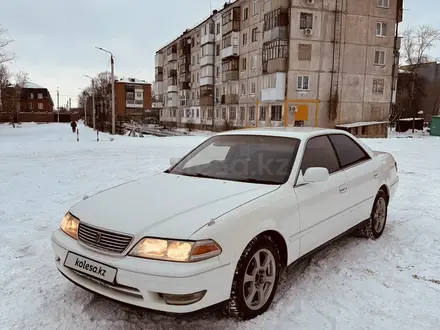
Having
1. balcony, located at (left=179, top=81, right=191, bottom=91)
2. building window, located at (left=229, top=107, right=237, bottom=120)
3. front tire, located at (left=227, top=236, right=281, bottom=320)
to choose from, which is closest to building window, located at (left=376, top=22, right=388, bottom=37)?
building window, located at (left=229, top=107, right=237, bottom=120)

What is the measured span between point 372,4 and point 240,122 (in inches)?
647

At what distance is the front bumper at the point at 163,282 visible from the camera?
234 centimetres

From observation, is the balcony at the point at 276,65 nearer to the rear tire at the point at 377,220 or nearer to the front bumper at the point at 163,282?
the rear tire at the point at 377,220

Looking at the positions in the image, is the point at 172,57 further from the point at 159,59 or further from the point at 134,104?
the point at 134,104

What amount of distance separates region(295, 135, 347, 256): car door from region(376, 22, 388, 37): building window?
112 feet

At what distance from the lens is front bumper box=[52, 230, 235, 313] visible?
7.69ft

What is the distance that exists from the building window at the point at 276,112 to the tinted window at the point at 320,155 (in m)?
28.8

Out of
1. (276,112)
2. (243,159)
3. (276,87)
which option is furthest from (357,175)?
(276,112)

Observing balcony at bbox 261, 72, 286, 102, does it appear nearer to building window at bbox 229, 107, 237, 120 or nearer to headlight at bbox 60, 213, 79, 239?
building window at bbox 229, 107, 237, 120

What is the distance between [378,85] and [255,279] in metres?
35.1

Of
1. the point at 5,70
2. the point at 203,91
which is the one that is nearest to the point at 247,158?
the point at 203,91

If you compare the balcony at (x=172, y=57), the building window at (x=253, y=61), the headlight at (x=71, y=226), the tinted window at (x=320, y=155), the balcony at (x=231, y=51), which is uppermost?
the balcony at (x=172, y=57)

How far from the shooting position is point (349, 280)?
3525mm

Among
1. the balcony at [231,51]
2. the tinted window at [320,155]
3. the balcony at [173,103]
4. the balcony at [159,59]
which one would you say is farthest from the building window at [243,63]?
the tinted window at [320,155]
